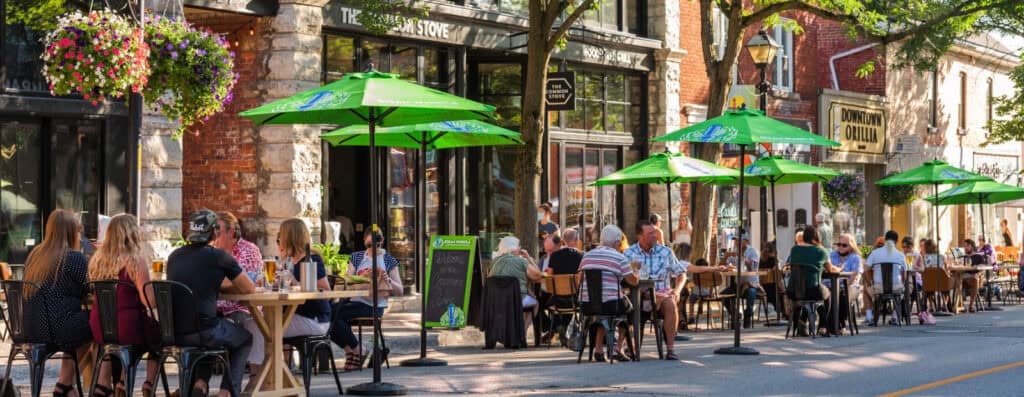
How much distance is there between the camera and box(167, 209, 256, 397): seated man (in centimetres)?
1024

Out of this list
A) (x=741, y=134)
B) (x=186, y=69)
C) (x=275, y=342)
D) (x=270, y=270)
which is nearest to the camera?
(x=275, y=342)

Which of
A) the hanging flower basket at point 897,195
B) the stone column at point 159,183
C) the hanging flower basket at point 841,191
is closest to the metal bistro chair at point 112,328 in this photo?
the stone column at point 159,183

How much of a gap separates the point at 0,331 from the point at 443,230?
8139mm

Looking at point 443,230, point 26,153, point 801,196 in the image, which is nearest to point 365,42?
point 443,230

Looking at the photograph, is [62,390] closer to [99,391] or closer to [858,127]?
[99,391]

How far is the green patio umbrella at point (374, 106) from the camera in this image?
12.0m

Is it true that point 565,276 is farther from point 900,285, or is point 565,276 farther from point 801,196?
point 801,196

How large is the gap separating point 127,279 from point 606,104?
53.8 ft

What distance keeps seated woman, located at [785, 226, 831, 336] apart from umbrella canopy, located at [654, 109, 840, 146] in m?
1.63

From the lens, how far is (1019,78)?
36594 mm

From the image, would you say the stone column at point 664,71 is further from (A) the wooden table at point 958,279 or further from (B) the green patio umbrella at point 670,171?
(B) the green patio umbrella at point 670,171

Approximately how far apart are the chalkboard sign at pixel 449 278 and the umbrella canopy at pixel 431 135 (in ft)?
3.93

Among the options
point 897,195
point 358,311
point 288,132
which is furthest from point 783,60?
point 358,311

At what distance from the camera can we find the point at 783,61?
32719mm
